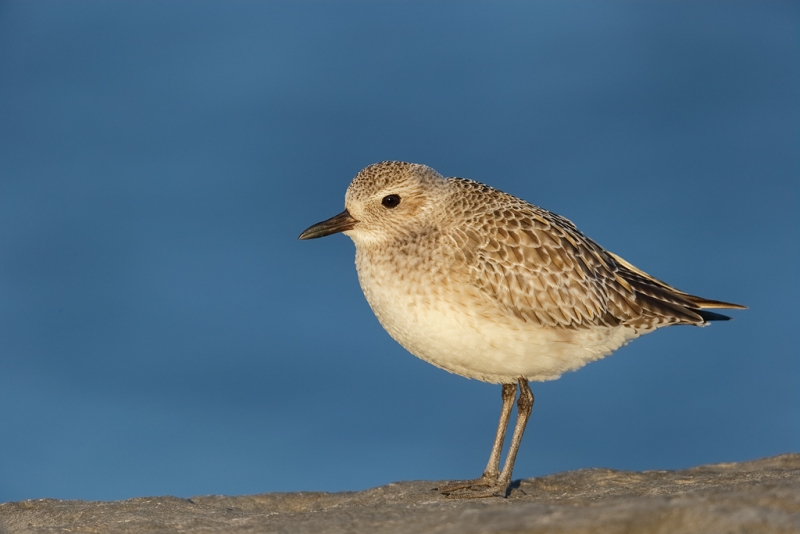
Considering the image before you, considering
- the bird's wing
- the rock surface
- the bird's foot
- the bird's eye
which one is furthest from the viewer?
the bird's eye

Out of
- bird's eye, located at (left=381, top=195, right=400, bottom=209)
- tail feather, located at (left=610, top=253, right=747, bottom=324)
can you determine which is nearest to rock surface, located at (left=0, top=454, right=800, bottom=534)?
tail feather, located at (left=610, top=253, right=747, bottom=324)

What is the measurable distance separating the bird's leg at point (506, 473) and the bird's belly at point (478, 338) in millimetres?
264

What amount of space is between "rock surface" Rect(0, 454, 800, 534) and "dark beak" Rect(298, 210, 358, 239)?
10.8ft

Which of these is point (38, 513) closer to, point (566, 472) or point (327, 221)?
point (327, 221)

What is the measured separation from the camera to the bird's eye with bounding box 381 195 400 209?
1100cm

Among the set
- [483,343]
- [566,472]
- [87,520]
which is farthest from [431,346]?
[87,520]

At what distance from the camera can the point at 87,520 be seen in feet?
29.7

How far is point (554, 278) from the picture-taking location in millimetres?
10812

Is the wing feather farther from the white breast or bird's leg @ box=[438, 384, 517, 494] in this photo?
bird's leg @ box=[438, 384, 517, 494]

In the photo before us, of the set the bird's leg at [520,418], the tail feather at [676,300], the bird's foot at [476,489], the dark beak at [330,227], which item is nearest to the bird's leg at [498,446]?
the bird's foot at [476,489]

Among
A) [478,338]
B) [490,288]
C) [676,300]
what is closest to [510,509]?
[478,338]

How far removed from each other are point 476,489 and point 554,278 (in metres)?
2.77

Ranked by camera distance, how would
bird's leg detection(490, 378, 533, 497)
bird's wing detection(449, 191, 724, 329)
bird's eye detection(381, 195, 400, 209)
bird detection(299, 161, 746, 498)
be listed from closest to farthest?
bird detection(299, 161, 746, 498)
bird's wing detection(449, 191, 724, 329)
bird's leg detection(490, 378, 533, 497)
bird's eye detection(381, 195, 400, 209)

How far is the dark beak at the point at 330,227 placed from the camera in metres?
11.1
